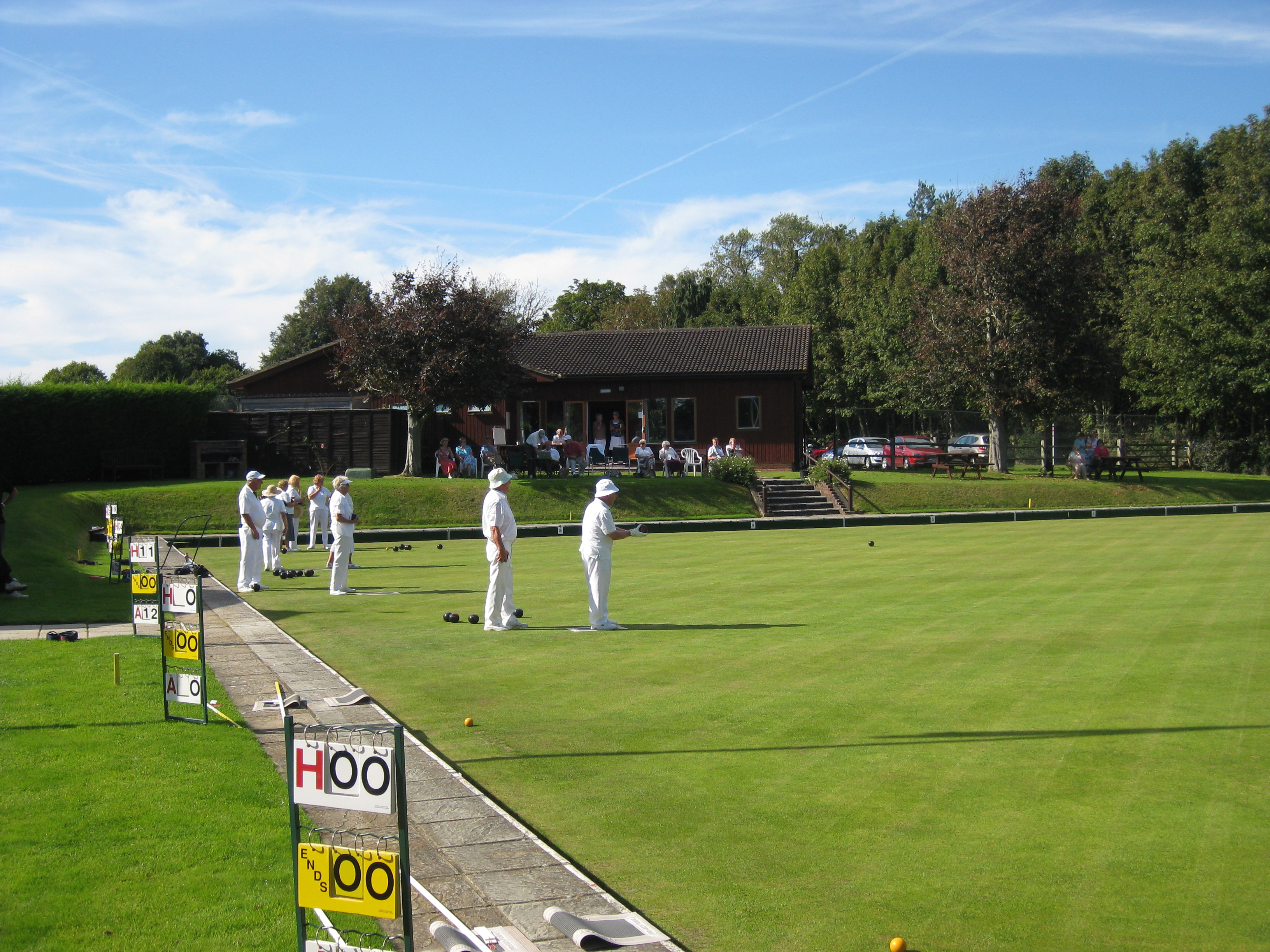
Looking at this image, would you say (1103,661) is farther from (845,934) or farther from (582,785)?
(845,934)

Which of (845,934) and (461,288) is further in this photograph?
(461,288)

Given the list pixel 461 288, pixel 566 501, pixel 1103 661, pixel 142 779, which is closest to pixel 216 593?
pixel 142 779

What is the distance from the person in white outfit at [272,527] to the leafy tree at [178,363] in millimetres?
57481

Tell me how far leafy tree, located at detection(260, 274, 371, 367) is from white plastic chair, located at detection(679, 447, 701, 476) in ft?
194

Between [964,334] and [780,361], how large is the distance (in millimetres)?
6041

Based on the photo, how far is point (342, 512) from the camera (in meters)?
14.8

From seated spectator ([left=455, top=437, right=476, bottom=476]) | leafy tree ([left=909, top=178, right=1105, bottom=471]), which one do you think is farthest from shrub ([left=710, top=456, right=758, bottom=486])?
leafy tree ([left=909, top=178, right=1105, bottom=471])

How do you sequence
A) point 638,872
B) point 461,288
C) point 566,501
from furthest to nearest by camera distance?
Answer: point 461,288, point 566,501, point 638,872

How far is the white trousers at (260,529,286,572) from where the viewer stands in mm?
17922

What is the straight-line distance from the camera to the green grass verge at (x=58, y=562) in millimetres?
12258

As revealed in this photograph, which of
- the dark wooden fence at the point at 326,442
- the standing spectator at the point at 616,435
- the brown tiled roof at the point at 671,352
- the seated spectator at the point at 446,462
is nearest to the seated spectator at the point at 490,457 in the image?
the seated spectator at the point at 446,462

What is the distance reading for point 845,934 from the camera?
157 inches

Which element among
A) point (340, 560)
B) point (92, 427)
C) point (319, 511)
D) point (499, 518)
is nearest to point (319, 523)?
point (319, 511)

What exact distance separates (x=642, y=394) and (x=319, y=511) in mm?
17350
